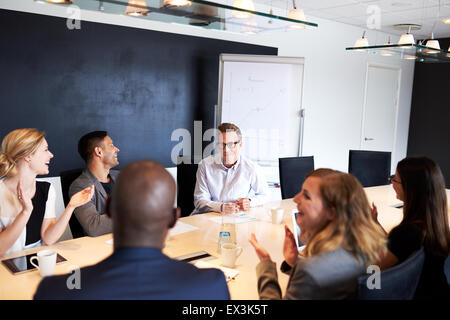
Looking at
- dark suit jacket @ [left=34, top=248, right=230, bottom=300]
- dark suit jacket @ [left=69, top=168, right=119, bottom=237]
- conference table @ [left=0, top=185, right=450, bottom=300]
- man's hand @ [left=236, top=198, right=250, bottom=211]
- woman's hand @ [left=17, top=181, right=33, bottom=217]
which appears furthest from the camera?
man's hand @ [left=236, top=198, right=250, bottom=211]

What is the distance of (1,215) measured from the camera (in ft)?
6.58

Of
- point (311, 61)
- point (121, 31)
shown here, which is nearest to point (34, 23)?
point (121, 31)

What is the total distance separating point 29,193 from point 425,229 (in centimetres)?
189

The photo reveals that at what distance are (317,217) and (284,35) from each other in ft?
14.8

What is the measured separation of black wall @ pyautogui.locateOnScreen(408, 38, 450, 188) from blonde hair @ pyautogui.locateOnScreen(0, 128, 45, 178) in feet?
21.6

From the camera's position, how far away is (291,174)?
367 centimetres

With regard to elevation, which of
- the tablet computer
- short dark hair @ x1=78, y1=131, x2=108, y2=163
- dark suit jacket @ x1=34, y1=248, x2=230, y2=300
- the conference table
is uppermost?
short dark hair @ x1=78, y1=131, x2=108, y2=163

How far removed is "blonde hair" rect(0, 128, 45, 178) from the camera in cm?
203

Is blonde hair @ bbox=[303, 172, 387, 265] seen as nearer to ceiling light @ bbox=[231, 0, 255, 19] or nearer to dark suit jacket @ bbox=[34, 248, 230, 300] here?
dark suit jacket @ bbox=[34, 248, 230, 300]

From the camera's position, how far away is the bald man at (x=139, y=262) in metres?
0.96

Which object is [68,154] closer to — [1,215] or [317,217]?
[1,215]

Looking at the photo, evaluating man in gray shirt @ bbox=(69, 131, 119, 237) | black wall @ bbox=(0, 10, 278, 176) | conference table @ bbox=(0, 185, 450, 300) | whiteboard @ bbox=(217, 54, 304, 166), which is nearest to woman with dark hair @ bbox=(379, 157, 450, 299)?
conference table @ bbox=(0, 185, 450, 300)

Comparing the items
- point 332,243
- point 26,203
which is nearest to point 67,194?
point 26,203

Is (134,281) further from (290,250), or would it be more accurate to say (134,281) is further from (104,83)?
(104,83)
